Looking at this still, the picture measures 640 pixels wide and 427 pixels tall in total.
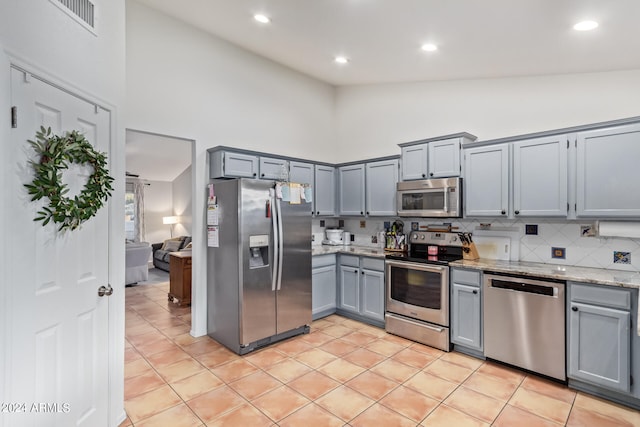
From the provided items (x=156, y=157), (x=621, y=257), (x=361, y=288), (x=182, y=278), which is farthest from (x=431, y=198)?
(x=156, y=157)

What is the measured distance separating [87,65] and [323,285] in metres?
3.35

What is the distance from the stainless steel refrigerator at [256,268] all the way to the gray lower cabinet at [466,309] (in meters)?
1.64

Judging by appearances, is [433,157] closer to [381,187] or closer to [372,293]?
[381,187]

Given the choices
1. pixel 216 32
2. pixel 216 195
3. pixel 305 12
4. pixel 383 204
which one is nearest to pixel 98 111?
pixel 216 195

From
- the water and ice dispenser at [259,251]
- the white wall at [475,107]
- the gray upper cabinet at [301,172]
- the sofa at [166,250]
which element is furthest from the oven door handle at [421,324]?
the sofa at [166,250]

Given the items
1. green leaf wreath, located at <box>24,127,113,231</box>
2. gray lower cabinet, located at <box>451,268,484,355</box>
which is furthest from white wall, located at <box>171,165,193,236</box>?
gray lower cabinet, located at <box>451,268,484,355</box>

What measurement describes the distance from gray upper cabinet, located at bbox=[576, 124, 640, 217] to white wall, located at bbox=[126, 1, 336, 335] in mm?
3436

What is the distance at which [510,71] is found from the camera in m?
3.41

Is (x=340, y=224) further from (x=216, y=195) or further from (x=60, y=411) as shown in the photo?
(x=60, y=411)

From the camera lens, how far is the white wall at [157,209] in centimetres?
912

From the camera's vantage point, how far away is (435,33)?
9.26 ft

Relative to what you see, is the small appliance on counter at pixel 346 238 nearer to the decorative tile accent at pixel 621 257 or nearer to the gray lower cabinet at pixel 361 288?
the gray lower cabinet at pixel 361 288

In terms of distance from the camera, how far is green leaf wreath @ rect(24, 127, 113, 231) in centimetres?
159

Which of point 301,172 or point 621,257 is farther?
point 301,172
